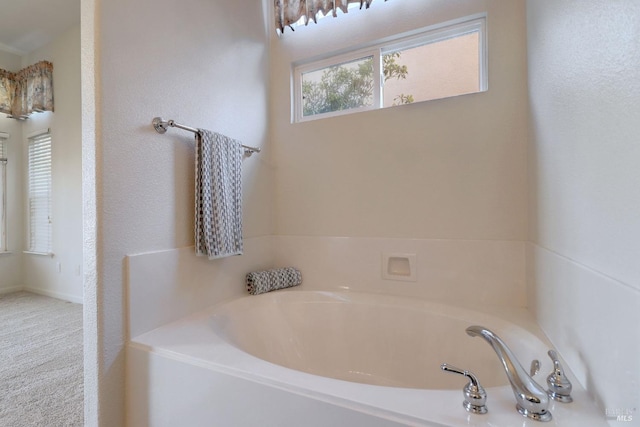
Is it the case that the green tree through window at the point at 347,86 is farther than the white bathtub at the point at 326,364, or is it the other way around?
the green tree through window at the point at 347,86

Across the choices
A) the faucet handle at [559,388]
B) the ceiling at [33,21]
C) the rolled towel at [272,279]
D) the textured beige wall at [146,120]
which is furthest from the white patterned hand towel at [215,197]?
Answer: the ceiling at [33,21]

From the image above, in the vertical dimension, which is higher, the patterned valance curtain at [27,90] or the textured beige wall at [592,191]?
the patterned valance curtain at [27,90]

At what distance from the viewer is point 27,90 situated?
3393mm

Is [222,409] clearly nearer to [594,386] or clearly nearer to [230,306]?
[230,306]

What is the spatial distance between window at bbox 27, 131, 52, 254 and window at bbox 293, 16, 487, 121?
342 cm

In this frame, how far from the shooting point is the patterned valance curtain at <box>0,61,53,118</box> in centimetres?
328

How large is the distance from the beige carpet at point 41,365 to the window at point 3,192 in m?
0.91

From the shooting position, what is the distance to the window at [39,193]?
3.44 metres

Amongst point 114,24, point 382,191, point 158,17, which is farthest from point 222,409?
point 158,17

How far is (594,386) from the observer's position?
0.71 meters

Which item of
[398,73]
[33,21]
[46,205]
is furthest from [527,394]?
[33,21]

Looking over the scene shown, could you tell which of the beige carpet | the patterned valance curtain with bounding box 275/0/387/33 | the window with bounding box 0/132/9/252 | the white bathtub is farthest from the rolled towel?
the window with bounding box 0/132/9/252

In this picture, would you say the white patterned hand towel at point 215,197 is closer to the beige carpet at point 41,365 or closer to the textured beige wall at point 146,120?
the textured beige wall at point 146,120

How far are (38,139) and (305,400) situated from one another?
4.60 m
